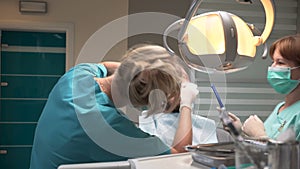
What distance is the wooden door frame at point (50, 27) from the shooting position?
11.4 ft

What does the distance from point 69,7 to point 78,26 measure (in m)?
0.20

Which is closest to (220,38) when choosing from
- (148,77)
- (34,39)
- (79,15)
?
(148,77)

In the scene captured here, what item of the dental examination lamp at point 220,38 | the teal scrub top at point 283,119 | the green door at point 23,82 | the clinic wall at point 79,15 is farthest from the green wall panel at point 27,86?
→ the dental examination lamp at point 220,38

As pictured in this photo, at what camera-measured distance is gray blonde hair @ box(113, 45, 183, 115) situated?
1.14m

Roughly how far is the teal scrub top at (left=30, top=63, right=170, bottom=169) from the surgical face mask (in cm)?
82

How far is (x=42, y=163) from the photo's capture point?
1261mm

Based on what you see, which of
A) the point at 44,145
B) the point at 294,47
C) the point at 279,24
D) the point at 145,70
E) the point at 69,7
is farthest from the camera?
the point at 69,7

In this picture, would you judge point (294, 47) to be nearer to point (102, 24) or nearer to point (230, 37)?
point (230, 37)

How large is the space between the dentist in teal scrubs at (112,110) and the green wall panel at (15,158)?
2614 millimetres

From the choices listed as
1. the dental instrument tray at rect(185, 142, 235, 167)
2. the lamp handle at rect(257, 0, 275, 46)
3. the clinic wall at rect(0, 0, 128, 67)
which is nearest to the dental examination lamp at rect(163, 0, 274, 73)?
the lamp handle at rect(257, 0, 275, 46)

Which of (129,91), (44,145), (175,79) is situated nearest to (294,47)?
(175,79)

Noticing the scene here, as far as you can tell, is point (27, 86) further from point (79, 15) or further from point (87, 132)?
point (87, 132)

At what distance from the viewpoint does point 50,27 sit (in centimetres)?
350

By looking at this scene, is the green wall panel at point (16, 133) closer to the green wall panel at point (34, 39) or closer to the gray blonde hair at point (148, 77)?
the green wall panel at point (34, 39)
